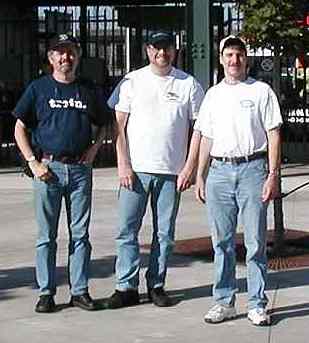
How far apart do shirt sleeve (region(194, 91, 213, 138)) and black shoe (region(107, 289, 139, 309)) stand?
4.48ft

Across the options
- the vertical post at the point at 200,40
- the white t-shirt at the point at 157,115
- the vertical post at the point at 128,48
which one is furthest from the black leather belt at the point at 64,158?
the vertical post at the point at 128,48

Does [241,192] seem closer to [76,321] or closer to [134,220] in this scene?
[134,220]

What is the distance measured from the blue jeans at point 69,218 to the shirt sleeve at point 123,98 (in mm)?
477

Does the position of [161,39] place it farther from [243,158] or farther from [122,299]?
[122,299]

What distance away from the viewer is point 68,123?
721 cm

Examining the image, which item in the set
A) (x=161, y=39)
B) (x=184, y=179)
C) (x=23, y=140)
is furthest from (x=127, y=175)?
(x=161, y=39)

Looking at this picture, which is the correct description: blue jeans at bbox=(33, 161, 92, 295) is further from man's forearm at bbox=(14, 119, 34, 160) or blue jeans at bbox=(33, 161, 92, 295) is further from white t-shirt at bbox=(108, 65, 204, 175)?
white t-shirt at bbox=(108, 65, 204, 175)

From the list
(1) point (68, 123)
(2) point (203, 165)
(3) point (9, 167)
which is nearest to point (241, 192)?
(2) point (203, 165)

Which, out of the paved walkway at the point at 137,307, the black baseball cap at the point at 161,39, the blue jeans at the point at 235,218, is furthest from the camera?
the black baseball cap at the point at 161,39

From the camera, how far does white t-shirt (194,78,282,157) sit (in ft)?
22.4

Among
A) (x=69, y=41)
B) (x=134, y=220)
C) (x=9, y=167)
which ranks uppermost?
(x=69, y=41)

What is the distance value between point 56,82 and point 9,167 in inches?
446

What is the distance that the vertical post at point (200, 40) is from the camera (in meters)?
15.2

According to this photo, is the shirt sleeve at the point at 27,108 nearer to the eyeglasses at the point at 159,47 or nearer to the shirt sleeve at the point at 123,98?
the shirt sleeve at the point at 123,98
